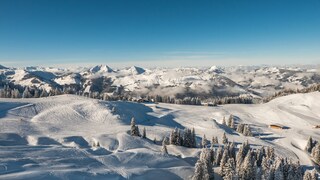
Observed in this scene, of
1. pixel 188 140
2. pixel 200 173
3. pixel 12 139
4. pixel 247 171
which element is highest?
pixel 200 173

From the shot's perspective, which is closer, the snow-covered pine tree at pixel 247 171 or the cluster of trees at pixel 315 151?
the snow-covered pine tree at pixel 247 171

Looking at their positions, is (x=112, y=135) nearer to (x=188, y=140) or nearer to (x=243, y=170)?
(x=188, y=140)

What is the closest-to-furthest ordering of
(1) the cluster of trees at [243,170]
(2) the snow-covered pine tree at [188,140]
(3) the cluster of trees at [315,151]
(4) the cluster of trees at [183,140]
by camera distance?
(1) the cluster of trees at [243,170] < (4) the cluster of trees at [183,140] < (2) the snow-covered pine tree at [188,140] < (3) the cluster of trees at [315,151]

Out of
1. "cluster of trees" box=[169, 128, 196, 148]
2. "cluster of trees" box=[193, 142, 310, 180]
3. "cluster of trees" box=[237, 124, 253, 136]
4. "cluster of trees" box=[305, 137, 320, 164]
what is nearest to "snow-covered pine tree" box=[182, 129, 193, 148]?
"cluster of trees" box=[169, 128, 196, 148]

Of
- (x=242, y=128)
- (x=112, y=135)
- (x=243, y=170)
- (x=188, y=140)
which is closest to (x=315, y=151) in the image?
(x=242, y=128)

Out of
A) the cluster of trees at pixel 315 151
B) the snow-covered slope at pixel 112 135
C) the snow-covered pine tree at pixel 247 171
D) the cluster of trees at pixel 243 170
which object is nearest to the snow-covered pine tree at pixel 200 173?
the cluster of trees at pixel 243 170

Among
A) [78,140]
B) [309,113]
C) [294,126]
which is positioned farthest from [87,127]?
[309,113]

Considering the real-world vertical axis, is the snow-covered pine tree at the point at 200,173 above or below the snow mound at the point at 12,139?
above

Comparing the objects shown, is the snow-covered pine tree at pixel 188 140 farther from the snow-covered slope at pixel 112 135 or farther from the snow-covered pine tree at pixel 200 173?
the snow-covered pine tree at pixel 200 173

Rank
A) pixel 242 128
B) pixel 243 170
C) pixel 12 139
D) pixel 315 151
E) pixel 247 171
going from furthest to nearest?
pixel 242 128, pixel 315 151, pixel 12 139, pixel 243 170, pixel 247 171
